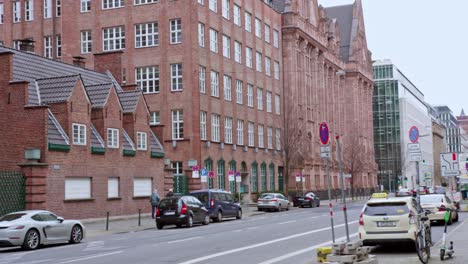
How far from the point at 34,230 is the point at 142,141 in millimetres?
20278

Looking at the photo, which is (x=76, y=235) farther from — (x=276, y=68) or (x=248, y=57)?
(x=276, y=68)

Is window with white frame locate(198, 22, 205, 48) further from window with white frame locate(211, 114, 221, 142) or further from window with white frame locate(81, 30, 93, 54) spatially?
window with white frame locate(81, 30, 93, 54)

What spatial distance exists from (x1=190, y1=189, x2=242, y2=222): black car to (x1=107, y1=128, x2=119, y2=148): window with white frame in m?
5.67

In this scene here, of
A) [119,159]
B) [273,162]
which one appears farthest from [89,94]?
[273,162]

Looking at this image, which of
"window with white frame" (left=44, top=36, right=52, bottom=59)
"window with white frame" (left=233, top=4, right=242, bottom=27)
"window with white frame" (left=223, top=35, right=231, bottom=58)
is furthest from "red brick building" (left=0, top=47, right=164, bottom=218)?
"window with white frame" (left=233, top=4, right=242, bottom=27)

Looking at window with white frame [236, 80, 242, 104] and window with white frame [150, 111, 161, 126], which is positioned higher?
window with white frame [236, 80, 242, 104]

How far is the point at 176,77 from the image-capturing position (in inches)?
2128

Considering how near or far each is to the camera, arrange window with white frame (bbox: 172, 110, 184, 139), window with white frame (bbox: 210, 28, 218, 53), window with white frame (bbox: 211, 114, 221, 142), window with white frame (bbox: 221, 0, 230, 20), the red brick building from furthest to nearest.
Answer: window with white frame (bbox: 221, 0, 230, 20) < window with white frame (bbox: 210, 28, 218, 53) < window with white frame (bbox: 211, 114, 221, 142) < window with white frame (bbox: 172, 110, 184, 139) < the red brick building

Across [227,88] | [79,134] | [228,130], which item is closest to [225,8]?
[227,88]

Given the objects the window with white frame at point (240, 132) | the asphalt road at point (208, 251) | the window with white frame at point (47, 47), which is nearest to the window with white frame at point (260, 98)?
the window with white frame at point (240, 132)

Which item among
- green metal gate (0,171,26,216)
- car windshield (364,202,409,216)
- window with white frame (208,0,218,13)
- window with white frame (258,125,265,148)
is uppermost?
window with white frame (208,0,218,13)

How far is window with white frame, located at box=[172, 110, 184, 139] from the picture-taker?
175ft

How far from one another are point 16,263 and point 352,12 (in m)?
101

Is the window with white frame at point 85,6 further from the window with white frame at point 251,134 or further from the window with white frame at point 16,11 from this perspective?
the window with white frame at point 251,134
